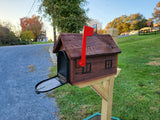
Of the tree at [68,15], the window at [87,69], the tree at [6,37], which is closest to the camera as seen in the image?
the window at [87,69]

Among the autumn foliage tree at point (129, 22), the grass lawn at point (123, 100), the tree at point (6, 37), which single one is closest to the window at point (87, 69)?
the grass lawn at point (123, 100)

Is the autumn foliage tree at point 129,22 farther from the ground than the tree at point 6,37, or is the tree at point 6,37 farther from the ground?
the autumn foliage tree at point 129,22

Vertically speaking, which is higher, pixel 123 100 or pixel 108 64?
pixel 108 64

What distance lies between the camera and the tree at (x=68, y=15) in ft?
24.8

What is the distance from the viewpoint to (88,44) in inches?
44.7

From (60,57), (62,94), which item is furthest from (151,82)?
(60,57)

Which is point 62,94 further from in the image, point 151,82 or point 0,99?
point 151,82

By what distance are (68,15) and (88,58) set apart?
7.59m

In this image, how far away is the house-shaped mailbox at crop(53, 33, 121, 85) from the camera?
1038 millimetres

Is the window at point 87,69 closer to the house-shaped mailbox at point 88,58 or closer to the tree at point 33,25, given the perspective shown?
the house-shaped mailbox at point 88,58

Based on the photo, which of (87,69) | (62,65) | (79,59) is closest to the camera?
(79,59)

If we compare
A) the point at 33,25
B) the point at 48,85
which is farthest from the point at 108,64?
the point at 33,25

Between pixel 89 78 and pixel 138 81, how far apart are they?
392cm

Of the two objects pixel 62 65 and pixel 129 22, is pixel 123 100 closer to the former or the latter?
pixel 62 65
